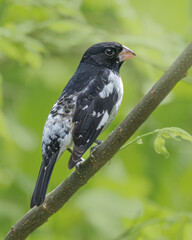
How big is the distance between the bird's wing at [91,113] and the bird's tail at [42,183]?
0.14 meters

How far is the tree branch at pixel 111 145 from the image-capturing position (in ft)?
7.31

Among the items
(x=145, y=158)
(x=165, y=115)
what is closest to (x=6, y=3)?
(x=165, y=115)

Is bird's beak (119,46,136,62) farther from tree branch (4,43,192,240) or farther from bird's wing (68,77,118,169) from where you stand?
tree branch (4,43,192,240)

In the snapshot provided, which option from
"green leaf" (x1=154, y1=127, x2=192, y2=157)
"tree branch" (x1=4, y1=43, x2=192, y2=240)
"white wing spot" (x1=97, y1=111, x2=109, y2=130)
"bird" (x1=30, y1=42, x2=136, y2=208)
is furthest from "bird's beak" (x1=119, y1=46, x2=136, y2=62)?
"green leaf" (x1=154, y1=127, x2=192, y2=157)

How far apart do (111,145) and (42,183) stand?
557 millimetres

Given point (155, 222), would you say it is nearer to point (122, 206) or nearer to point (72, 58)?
point (122, 206)

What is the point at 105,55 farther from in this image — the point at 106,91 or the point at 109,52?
the point at 106,91

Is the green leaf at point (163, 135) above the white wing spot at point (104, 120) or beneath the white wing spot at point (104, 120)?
above

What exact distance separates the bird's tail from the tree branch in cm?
3

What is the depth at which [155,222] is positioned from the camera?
3.12m

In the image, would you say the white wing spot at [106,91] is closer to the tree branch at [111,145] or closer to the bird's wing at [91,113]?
the bird's wing at [91,113]

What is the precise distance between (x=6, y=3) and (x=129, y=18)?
1.30 metres

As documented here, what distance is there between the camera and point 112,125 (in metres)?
4.59

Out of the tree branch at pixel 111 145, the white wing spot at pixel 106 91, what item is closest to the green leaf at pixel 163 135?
the tree branch at pixel 111 145
